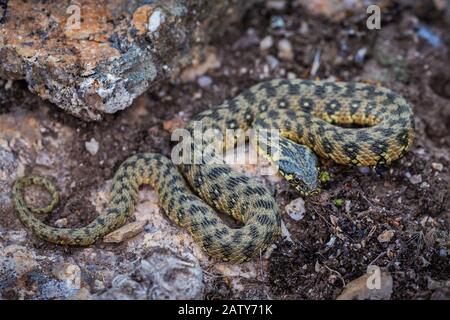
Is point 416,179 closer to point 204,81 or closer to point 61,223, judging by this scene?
point 204,81

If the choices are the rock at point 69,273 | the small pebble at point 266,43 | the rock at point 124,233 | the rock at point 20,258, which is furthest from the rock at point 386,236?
the rock at point 20,258

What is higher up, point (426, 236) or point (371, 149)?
point (371, 149)

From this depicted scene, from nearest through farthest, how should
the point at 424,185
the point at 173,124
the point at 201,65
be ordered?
the point at 424,185, the point at 173,124, the point at 201,65

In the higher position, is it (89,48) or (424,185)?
(89,48)

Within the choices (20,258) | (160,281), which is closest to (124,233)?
(160,281)
